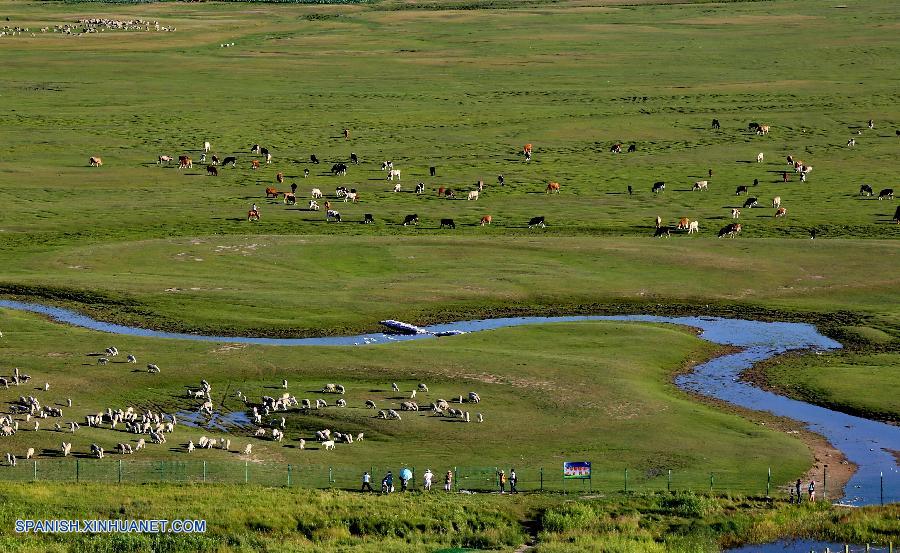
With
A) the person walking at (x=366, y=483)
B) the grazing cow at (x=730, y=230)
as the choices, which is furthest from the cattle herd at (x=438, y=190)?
the person walking at (x=366, y=483)

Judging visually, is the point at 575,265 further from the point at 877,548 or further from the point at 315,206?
the point at 877,548

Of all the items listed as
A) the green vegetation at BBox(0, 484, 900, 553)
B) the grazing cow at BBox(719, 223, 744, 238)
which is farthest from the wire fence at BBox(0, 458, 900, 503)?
the grazing cow at BBox(719, 223, 744, 238)

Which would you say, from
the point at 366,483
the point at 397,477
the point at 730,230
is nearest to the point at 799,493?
the point at 397,477

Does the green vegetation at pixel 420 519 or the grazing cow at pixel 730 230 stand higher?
the grazing cow at pixel 730 230

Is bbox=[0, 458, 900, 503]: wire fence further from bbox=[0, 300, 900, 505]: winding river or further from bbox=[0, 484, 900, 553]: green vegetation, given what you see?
bbox=[0, 484, 900, 553]: green vegetation


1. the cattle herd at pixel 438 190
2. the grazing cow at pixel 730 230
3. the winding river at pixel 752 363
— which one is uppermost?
the cattle herd at pixel 438 190

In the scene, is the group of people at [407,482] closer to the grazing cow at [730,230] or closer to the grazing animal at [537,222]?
the grazing cow at [730,230]

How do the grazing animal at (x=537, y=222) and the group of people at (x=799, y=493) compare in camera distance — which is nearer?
the group of people at (x=799, y=493)
